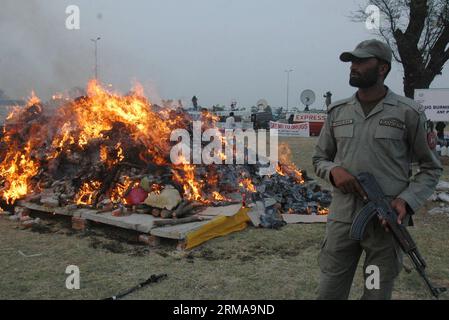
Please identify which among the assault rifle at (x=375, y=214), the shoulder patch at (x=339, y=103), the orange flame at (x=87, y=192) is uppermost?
the shoulder patch at (x=339, y=103)

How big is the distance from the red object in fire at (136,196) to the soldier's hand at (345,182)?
14.8ft

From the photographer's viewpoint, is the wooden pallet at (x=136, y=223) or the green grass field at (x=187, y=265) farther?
the wooden pallet at (x=136, y=223)

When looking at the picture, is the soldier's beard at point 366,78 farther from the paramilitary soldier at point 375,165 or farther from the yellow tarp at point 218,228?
the yellow tarp at point 218,228

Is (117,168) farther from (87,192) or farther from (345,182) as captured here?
(345,182)

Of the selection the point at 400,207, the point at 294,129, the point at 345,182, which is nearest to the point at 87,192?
the point at 345,182

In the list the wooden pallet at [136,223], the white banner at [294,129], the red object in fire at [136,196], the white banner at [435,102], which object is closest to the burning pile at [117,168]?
the red object in fire at [136,196]

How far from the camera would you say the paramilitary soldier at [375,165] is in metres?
2.79

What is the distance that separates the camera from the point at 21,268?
504 cm

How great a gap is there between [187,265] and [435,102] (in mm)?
12832

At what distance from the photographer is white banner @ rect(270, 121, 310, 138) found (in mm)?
26531

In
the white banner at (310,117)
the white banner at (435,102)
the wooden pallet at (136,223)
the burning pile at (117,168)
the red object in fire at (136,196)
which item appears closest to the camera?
the wooden pallet at (136,223)

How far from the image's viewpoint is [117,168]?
778cm
